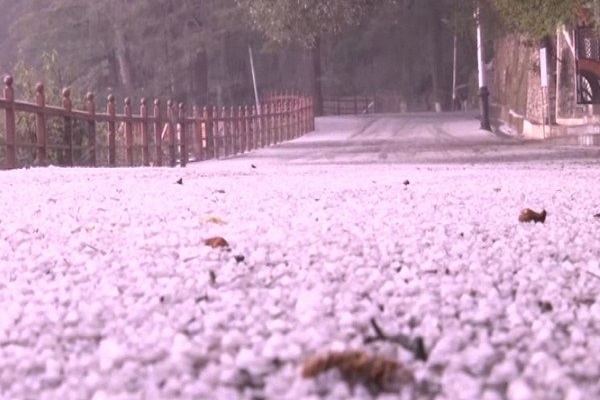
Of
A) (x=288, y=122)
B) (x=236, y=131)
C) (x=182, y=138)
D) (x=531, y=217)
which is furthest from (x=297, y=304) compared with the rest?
(x=288, y=122)

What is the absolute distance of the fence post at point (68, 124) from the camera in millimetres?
15648

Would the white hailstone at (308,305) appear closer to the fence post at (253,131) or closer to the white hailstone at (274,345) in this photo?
the white hailstone at (274,345)

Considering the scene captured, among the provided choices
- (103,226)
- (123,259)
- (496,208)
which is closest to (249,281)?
(123,259)

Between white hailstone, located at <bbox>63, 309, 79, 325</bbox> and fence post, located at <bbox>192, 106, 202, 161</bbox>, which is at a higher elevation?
fence post, located at <bbox>192, 106, 202, 161</bbox>

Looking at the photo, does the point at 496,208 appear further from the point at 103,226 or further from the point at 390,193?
the point at 103,226

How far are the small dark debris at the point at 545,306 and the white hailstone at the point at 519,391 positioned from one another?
0.78 m

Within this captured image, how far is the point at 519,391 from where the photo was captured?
1.82m

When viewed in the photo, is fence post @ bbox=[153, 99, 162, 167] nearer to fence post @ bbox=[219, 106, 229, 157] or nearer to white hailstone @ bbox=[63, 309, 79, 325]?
fence post @ bbox=[219, 106, 229, 157]

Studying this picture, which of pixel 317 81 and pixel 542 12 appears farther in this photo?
pixel 317 81

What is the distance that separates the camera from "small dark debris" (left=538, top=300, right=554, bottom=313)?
8.69ft

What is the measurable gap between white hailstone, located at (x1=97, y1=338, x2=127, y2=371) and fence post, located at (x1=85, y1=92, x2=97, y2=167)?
1474 cm

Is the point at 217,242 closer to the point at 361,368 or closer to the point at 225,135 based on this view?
the point at 361,368

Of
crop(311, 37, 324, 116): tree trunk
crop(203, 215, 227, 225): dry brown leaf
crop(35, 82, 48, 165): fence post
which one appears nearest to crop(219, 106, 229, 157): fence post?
crop(35, 82, 48, 165): fence post

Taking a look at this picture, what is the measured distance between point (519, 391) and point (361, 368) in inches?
10.9
